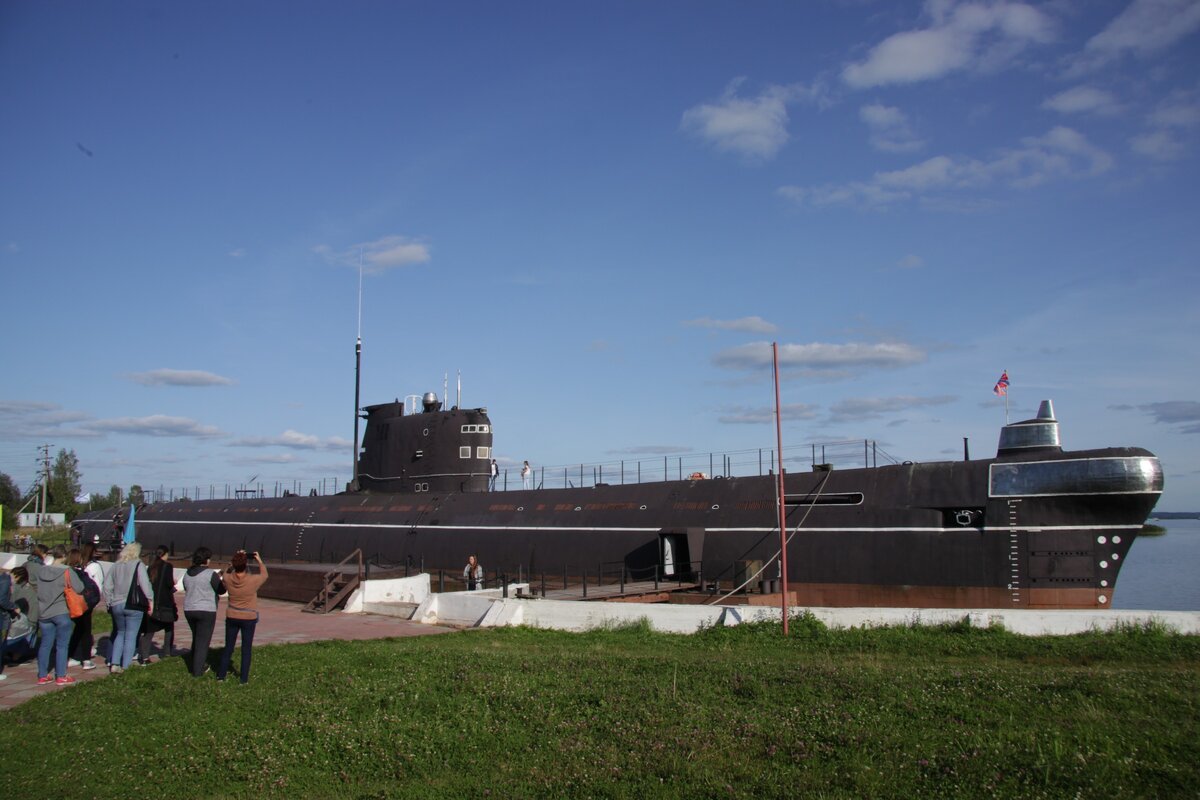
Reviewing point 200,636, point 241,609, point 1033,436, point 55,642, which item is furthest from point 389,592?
point 1033,436

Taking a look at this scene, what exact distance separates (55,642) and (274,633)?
17.2 ft

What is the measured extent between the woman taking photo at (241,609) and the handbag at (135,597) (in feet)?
5.78

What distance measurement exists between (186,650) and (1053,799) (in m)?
12.5

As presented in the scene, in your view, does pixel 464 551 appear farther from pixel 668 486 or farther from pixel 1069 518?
pixel 1069 518

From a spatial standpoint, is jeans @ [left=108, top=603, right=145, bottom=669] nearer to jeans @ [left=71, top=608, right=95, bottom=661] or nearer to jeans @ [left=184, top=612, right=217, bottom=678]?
jeans @ [left=71, top=608, right=95, bottom=661]

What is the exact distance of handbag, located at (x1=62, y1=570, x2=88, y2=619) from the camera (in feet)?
38.7

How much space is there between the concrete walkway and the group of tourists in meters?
0.22

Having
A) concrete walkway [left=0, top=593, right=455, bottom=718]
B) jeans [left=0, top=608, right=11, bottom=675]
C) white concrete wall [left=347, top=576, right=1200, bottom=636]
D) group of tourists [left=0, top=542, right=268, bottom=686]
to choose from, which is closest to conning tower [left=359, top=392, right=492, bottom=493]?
concrete walkway [left=0, top=593, right=455, bottom=718]

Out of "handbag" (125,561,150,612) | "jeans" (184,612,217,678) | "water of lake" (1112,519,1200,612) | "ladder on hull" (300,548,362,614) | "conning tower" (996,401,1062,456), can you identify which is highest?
"conning tower" (996,401,1062,456)

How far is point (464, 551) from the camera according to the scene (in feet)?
101

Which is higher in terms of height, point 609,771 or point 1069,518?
point 1069,518

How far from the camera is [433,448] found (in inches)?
1375

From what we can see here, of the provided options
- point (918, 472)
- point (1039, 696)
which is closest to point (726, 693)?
point (1039, 696)

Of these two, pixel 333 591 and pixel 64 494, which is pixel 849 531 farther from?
pixel 64 494
